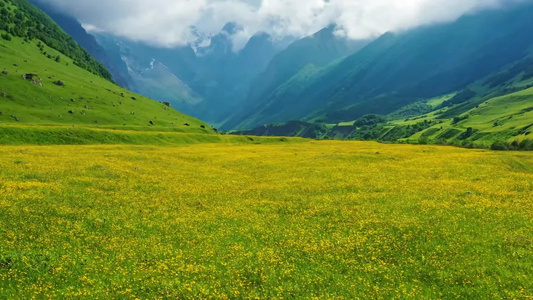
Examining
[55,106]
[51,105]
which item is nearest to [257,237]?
[55,106]

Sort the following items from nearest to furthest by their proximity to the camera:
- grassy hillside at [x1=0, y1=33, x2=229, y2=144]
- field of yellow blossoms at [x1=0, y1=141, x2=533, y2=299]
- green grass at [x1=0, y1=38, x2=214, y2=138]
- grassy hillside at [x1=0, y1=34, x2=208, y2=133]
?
1. field of yellow blossoms at [x1=0, y1=141, x2=533, y2=299]
2. grassy hillside at [x1=0, y1=33, x2=229, y2=144]
3. green grass at [x1=0, y1=38, x2=214, y2=138]
4. grassy hillside at [x1=0, y1=34, x2=208, y2=133]

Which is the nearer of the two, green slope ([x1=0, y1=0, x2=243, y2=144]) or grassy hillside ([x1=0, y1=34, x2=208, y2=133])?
green slope ([x1=0, y1=0, x2=243, y2=144])

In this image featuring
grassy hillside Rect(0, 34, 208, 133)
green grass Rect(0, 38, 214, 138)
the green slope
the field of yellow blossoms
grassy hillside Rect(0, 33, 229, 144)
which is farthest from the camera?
grassy hillside Rect(0, 34, 208, 133)

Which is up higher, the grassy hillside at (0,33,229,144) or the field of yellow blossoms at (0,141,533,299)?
Answer: the grassy hillside at (0,33,229,144)

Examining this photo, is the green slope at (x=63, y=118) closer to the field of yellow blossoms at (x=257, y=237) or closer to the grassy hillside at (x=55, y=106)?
the grassy hillside at (x=55, y=106)

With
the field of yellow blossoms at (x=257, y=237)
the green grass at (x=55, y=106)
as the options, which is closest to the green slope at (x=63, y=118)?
the green grass at (x=55, y=106)

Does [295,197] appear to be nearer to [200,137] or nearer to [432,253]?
[432,253]

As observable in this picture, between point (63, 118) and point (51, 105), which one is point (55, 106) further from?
point (63, 118)

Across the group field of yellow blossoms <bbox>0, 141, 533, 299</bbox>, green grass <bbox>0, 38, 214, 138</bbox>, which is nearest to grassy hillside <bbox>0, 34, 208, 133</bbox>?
green grass <bbox>0, 38, 214, 138</bbox>

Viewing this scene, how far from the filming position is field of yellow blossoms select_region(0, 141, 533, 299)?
16.9m

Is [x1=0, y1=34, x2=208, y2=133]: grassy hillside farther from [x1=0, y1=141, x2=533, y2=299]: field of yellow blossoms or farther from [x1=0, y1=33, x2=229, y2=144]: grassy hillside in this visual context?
[x1=0, y1=141, x2=533, y2=299]: field of yellow blossoms

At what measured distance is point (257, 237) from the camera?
23922 mm

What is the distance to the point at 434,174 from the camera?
1879 inches

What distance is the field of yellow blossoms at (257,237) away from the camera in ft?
55.4
